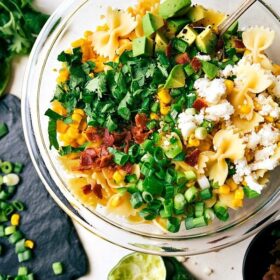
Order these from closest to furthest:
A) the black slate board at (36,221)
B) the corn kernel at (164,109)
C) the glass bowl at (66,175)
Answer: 1. the corn kernel at (164,109)
2. the glass bowl at (66,175)
3. the black slate board at (36,221)

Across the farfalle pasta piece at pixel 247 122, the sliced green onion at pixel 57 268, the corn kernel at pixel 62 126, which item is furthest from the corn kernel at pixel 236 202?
the sliced green onion at pixel 57 268

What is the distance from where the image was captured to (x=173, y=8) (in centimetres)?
209

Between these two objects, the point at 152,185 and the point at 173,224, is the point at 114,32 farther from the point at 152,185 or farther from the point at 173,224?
the point at 173,224

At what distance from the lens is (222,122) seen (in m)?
2.04

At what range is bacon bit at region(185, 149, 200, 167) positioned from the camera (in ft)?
6.71

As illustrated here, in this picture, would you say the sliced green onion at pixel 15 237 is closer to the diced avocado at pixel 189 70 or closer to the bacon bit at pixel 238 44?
the diced avocado at pixel 189 70

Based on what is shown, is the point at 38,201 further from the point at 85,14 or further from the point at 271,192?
the point at 271,192

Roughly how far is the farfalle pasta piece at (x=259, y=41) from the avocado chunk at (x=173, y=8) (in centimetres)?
24

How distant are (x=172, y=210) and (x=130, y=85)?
0.47m

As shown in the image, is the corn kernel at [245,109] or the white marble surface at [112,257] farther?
the white marble surface at [112,257]

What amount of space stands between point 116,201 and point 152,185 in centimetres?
16

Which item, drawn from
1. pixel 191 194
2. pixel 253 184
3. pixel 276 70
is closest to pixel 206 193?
pixel 191 194

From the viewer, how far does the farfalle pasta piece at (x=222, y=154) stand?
6.58 ft

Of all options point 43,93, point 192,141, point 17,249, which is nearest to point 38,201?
point 17,249
